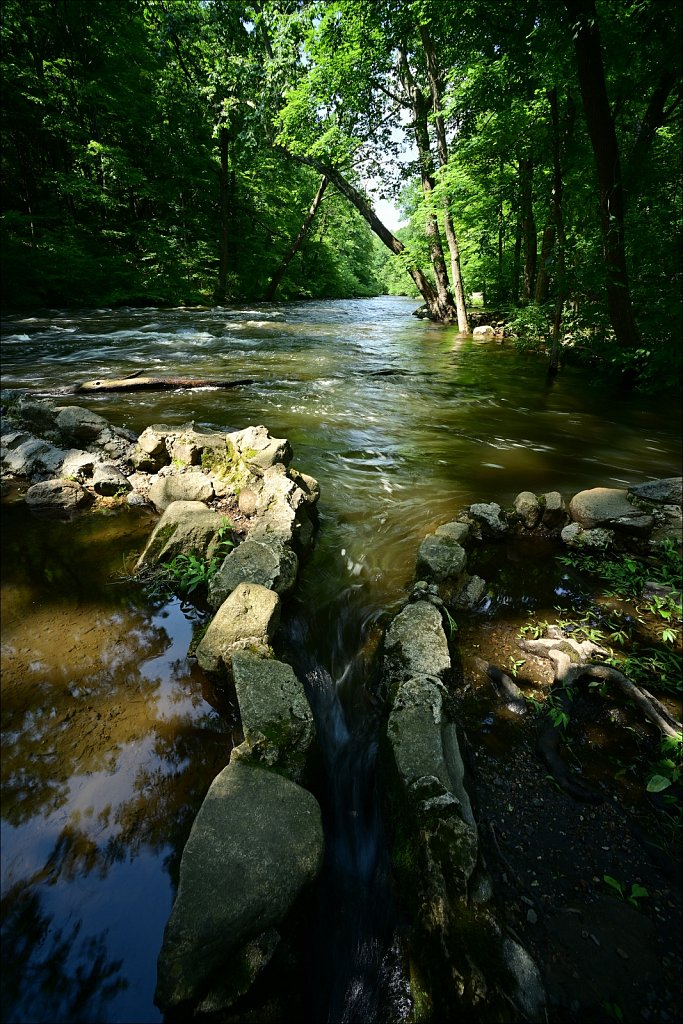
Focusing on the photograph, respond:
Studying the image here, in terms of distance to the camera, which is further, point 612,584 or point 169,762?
point 612,584

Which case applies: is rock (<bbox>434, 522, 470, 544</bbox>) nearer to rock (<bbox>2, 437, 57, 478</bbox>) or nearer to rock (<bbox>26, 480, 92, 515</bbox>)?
rock (<bbox>26, 480, 92, 515</bbox>)

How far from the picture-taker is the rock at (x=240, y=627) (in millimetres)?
2521

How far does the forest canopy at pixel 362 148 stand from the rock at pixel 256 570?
737 cm

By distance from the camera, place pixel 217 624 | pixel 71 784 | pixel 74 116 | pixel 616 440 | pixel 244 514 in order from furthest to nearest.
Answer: pixel 74 116, pixel 616 440, pixel 244 514, pixel 217 624, pixel 71 784

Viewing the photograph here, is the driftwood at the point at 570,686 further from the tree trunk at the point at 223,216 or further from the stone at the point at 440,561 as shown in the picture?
the tree trunk at the point at 223,216

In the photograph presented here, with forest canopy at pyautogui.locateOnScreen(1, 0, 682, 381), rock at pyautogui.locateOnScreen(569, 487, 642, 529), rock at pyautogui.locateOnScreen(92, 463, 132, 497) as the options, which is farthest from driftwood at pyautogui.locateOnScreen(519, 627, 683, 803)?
forest canopy at pyautogui.locateOnScreen(1, 0, 682, 381)

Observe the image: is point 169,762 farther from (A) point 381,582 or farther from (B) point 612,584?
(B) point 612,584

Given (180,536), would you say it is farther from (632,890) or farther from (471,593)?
(632,890)

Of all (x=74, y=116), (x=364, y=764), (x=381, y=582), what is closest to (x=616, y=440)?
(x=381, y=582)

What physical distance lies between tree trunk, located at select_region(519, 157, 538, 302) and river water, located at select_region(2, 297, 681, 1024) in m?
9.08

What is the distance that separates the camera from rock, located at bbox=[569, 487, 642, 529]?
12.6ft

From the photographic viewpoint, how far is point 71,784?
2033 millimetres

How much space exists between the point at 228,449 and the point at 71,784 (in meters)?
3.54

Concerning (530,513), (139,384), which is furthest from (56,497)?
(530,513)
